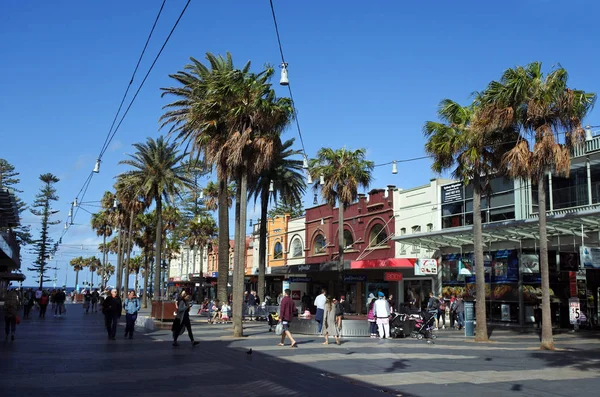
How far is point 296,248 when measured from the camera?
176 ft

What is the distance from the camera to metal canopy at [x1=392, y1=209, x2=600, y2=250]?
83.2 ft

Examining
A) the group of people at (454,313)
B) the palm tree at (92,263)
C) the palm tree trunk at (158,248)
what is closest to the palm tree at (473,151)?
the group of people at (454,313)

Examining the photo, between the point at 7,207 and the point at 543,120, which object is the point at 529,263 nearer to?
the point at 543,120

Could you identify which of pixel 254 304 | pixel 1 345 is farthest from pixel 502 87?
pixel 254 304

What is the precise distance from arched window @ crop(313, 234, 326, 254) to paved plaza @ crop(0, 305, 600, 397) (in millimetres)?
27808

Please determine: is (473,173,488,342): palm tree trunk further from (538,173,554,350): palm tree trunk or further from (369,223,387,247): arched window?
(369,223,387,247): arched window

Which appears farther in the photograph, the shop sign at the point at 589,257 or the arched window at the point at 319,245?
the arched window at the point at 319,245

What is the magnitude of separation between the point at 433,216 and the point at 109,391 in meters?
29.0

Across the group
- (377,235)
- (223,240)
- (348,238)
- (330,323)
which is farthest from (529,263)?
(348,238)

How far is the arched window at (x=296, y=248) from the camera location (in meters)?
53.0

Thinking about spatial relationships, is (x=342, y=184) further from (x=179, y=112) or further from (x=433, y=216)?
(x=179, y=112)

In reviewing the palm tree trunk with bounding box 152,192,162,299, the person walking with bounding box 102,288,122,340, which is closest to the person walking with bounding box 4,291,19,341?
the person walking with bounding box 102,288,122,340

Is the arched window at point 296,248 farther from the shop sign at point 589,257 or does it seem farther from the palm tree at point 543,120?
the palm tree at point 543,120

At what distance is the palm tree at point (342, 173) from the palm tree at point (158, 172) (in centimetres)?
1174
